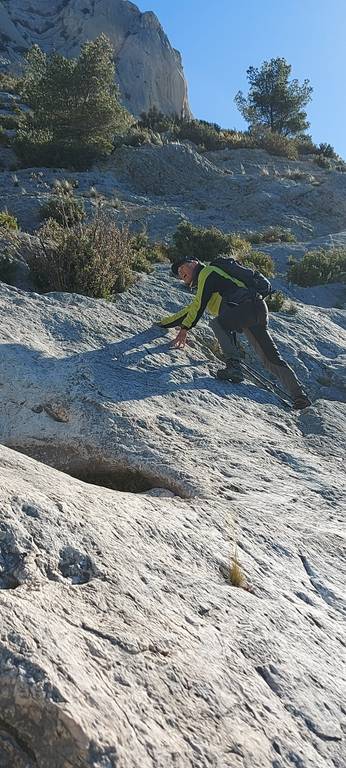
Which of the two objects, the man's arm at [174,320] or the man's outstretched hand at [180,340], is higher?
the man's arm at [174,320]

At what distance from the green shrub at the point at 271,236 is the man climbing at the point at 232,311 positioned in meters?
11.7

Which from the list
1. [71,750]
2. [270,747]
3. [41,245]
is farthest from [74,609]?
[41,245]

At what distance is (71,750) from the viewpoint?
219 cm

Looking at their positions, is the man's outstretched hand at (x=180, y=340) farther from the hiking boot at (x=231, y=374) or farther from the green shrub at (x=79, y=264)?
the green shrub at (x=79, y=264)

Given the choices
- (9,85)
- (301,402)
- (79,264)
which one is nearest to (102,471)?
(301,402)

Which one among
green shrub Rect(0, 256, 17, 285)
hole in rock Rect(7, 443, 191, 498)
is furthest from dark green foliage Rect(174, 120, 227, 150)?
hole in rock Rect(7, 443, 191, 498)

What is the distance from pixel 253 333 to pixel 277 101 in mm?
50977

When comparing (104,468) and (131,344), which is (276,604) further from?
(131,344)

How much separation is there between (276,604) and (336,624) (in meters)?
0.46

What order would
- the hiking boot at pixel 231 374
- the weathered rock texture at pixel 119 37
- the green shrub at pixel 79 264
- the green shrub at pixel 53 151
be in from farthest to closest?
the weathered rock texture at pixel 119 37 < the green shrub at pixel 53 151 < the green shrub at pixel 79 264 < the hiking boot at pixel 231 374

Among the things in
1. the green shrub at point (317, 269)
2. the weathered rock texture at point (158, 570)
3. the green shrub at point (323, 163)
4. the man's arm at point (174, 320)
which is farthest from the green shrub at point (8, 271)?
the green shrub at point (323, 163)

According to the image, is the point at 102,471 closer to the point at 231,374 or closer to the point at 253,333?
the point at 231,374

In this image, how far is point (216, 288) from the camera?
8.81 m

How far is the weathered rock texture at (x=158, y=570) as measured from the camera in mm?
2400
